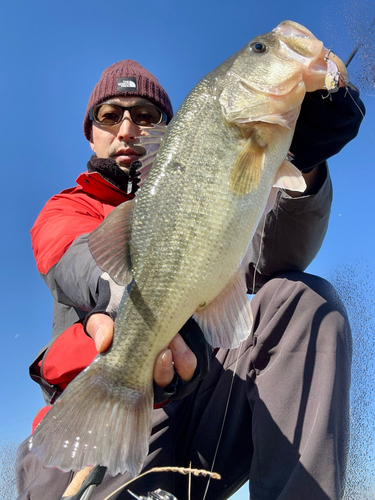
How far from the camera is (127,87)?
4.73 metres

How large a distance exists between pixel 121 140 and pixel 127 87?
0.91m

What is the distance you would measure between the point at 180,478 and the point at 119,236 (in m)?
2.13

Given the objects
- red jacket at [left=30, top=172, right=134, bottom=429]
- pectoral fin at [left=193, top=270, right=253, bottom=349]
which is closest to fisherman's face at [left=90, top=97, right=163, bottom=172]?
red jacket at [left=30, top=172, right=134, bottom=429]

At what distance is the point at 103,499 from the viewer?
2.54 meters

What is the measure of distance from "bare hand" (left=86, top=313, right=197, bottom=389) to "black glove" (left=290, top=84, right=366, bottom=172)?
5.43 feet

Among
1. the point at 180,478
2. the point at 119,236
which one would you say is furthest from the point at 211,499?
the point at 119,236

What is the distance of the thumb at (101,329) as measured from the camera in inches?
72.3

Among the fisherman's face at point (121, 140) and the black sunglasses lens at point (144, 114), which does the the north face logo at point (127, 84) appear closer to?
the fisherman's face at point (121, 140)

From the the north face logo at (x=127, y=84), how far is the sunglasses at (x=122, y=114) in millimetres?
342

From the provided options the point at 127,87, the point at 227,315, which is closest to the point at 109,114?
the point at 127,87

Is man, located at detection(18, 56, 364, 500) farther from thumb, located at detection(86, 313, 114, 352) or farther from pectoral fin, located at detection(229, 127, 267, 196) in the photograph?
pectoral fin, located at detection(229, 127, 267, 196)

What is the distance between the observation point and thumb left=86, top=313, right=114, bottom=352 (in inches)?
72.3

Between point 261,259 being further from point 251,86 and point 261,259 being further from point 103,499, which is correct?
point 103,499

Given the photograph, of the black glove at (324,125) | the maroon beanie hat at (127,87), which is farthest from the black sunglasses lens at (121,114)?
the black glove at (324,125)
